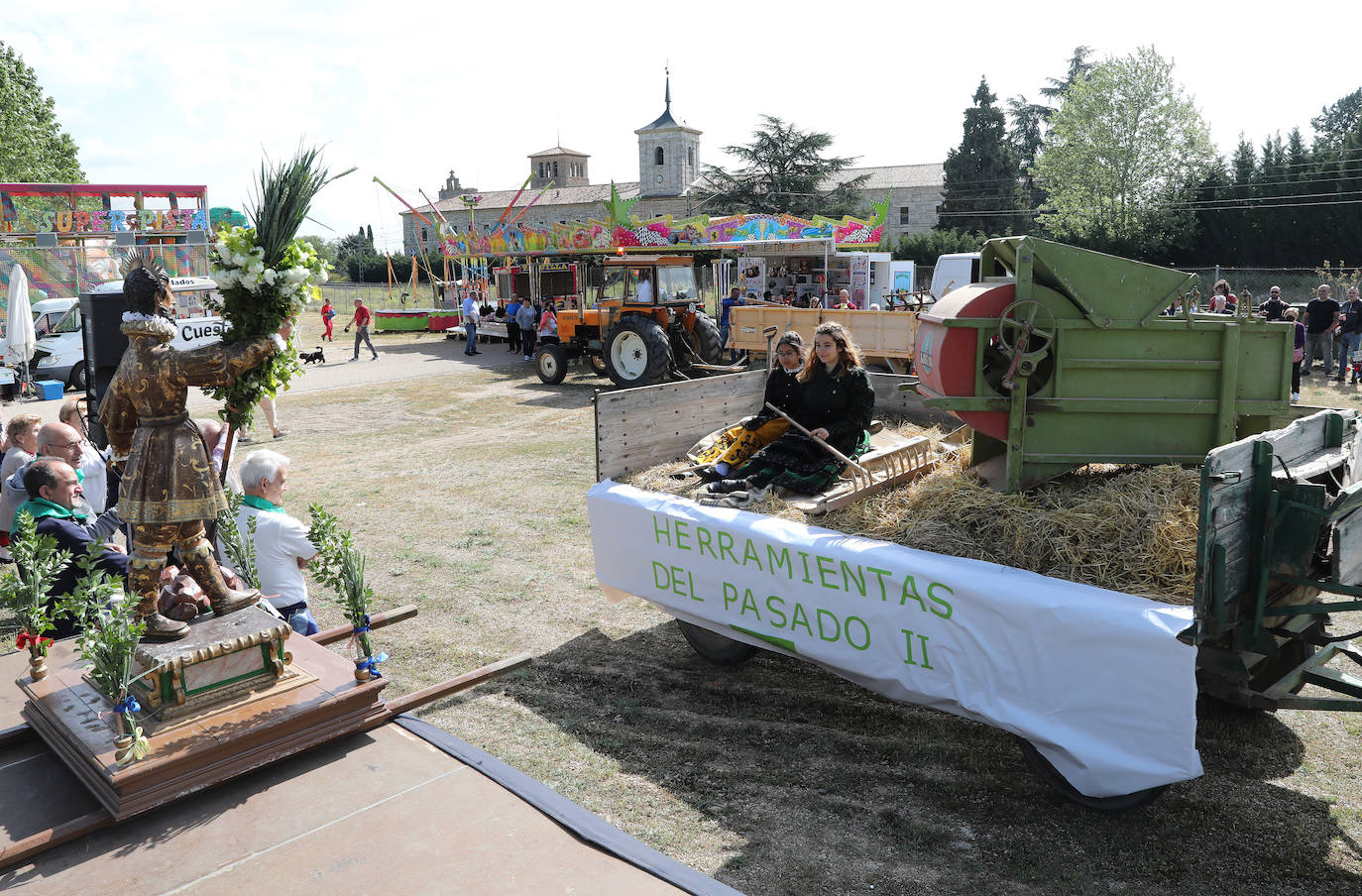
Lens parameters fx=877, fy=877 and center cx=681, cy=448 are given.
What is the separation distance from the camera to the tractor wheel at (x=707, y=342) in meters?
15.1

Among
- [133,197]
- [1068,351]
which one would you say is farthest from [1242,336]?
[133,197]

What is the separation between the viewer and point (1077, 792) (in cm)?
348

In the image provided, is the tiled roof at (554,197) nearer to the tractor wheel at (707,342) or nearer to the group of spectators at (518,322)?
the group of spectators at (518,322)

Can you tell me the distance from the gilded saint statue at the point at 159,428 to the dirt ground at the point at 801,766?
1641 millimetres

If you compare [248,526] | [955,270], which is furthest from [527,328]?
[248,526]

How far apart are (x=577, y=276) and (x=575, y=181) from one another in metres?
60.4

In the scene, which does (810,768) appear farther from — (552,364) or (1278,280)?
(1278,280)

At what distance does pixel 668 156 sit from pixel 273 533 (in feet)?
208

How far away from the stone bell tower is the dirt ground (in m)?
59.9

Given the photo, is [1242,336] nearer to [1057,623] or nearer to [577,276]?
[1057,623]

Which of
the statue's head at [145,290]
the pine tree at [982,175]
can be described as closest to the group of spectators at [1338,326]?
the statue's head at [145,290]

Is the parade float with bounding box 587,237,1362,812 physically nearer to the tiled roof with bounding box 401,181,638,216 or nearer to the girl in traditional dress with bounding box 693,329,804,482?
the girl in traditional dress with bounding box 693,329,804,482

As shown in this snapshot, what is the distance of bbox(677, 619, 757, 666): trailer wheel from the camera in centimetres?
495

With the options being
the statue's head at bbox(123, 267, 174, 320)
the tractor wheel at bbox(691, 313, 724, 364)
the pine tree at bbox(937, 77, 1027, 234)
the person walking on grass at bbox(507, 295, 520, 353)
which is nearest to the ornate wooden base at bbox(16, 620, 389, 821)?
the statue's head at bbox(123, 267, 174, 320)
